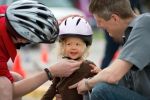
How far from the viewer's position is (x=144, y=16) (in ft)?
13.5

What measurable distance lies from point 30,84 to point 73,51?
0.50 meters

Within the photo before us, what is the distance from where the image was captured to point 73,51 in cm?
475

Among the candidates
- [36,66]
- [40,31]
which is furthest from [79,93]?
[36,66]

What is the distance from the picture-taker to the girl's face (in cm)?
475

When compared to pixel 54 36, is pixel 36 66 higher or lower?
lower

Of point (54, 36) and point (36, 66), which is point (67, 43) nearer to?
point (54, 36)

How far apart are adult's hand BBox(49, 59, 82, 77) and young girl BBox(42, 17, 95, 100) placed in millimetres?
150

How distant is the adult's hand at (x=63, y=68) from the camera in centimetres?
443

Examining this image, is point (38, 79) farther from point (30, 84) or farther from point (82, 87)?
point (82, 87)

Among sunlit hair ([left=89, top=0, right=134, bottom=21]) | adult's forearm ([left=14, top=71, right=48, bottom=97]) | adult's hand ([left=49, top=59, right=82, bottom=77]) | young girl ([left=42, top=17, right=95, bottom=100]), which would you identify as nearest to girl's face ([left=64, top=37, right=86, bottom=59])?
young girl ([left=42, top=17, right=95, bottom=100])

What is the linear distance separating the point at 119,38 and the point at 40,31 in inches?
23.1

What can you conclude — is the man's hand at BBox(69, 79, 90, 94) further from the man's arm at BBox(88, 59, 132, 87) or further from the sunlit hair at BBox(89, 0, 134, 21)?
the sunlit hair at BBox(89, 0, 134, 21)

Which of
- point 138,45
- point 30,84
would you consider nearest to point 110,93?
point 138,45

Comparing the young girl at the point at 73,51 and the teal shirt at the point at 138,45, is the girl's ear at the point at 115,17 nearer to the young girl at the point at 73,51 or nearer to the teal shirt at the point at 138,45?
the teal shirt at the point at 138,45
